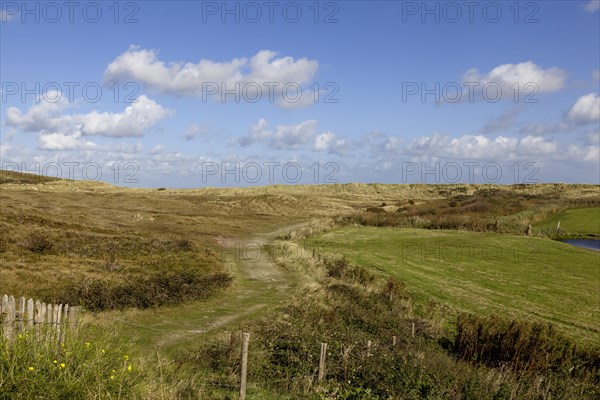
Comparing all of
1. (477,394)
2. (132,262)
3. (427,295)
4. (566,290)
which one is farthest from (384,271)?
(477,394)

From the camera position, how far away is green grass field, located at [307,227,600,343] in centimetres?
2167

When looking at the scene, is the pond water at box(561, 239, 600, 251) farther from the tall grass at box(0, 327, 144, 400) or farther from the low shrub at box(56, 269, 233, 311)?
the tall grass at box(0, 327, 144, 400)

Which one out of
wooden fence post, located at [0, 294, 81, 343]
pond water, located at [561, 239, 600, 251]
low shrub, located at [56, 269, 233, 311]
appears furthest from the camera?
pond water, located at [561, 239, 600, 251]

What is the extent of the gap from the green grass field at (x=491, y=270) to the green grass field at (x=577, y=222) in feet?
26.2

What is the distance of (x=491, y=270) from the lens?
2944 cm

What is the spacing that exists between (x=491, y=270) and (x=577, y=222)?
25769 mm

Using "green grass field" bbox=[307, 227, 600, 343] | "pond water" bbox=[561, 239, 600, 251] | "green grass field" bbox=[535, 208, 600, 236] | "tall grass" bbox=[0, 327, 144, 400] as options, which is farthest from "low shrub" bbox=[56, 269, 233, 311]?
"green grass field" bbox=[535, 208, 600, 236]

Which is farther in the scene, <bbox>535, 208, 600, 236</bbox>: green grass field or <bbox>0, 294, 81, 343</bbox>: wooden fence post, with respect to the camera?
<bbox>535, 208, 600, 236</bbox>: green grass field

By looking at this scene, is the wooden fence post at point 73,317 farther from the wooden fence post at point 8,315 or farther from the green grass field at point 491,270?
the green grass field at point 491,270

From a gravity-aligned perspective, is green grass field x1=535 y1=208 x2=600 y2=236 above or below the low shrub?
above

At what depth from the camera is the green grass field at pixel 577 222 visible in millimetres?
45844

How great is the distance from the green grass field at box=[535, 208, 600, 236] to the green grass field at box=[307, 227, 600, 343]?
7.99m

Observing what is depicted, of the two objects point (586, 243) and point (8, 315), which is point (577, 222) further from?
point (8, 315)

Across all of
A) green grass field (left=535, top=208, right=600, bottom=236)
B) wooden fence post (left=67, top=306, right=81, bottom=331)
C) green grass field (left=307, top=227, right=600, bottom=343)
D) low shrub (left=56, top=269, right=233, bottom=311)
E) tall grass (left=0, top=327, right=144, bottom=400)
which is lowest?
green grass field (left=307, top=227, right=600, bottom=343)
